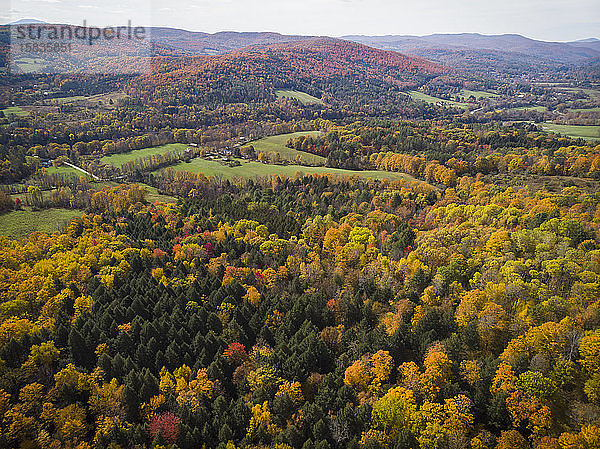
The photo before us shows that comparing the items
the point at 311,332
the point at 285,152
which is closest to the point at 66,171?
the point at 285,152

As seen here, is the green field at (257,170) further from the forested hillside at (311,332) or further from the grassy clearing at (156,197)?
the forested hillside at (311,332)

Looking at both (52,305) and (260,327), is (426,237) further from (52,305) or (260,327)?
(52,305)

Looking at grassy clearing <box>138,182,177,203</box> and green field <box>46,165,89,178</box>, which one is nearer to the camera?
grassy clearing <box>138,182,177,203</box>

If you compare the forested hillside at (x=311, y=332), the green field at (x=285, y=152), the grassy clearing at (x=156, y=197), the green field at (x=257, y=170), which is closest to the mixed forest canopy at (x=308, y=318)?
the forested hillside at (x=311, y=332)

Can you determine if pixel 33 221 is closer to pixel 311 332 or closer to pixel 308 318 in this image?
pixel 308 318

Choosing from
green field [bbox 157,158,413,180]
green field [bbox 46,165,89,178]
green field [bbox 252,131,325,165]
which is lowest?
green field [bbox 46,165,89,178]

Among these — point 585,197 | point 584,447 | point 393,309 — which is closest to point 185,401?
point 393,309

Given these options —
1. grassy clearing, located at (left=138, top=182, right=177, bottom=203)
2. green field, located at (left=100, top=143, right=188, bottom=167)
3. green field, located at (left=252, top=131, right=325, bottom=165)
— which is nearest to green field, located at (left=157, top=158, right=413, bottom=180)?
green field, located at (left=252, top=131, right=325, bottom=165)

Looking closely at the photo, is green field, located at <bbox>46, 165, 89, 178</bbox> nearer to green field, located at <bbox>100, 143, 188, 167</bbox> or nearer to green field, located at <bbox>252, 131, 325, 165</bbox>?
green field, located at <bbox>100, 143, 188, 167</bbox>
